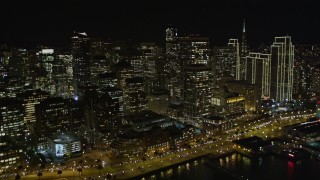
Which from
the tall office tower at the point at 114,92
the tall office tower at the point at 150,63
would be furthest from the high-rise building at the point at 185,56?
the tall office tower at the point at 114,92

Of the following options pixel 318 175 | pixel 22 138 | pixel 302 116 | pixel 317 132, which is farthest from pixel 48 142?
pixel 302 116

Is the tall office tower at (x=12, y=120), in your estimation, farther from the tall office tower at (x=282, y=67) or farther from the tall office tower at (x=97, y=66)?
the tall office tower at (x=282, y=67)

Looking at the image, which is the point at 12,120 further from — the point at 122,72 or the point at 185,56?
the point at 185,56

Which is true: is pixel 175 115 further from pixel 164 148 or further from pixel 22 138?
pixel 22 138

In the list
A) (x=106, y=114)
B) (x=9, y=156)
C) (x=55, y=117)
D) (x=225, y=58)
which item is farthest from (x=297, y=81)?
(x=9, y=156)

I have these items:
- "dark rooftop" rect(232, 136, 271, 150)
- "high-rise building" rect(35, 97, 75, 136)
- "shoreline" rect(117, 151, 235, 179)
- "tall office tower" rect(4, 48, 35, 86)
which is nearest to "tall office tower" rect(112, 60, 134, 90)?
"high-rise building" rect(35, 97, 75, 136)
